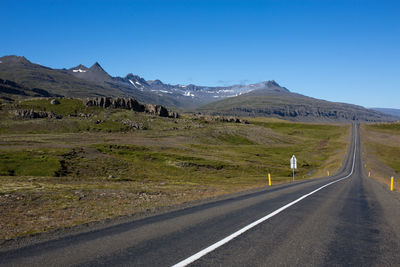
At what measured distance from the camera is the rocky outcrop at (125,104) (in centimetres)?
15640

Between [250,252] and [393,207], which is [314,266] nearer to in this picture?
[250,252]

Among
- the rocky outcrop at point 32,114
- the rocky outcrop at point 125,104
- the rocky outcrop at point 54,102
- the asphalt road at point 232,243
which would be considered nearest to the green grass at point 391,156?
the asphalt road at point 232,243

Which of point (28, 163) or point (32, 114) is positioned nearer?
point (28, 163)

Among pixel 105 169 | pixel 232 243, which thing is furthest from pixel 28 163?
pixel 232 243

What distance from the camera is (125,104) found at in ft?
547

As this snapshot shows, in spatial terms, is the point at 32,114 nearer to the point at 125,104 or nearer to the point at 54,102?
the point at 54,102

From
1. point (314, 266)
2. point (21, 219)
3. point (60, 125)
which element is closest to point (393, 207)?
point (314, 266)

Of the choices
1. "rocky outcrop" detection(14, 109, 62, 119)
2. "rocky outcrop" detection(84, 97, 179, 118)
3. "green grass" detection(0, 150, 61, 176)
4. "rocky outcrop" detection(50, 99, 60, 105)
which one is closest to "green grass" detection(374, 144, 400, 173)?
"green grass" detection(0, 150, 61, 176)

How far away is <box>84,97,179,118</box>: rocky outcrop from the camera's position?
156m

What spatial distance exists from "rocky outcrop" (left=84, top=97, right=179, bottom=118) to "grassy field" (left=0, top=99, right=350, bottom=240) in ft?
22.3

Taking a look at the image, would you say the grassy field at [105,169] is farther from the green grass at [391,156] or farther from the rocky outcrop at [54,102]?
the green grass at [391,156]

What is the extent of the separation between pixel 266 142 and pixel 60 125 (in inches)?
3678

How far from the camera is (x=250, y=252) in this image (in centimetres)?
747

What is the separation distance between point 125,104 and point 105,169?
411 ft
